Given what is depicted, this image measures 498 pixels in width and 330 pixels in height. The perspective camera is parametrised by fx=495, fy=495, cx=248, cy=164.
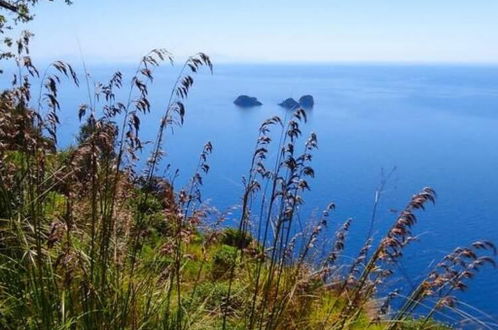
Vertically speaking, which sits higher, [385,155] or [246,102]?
[246,102]

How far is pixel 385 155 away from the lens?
3406 inches

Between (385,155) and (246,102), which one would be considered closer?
(385,155)

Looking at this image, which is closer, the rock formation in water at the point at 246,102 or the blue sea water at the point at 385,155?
the blue sea water at the point at 385,155

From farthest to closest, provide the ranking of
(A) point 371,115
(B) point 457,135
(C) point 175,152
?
(A) point 371,115 < (B) point 457,135 < (C) point 175,152

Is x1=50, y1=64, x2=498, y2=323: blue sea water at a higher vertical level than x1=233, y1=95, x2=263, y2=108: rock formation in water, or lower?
lower

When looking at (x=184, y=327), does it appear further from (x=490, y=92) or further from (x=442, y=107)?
(x=490, y=92)

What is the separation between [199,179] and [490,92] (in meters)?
200

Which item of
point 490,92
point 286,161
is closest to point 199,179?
point 286,161

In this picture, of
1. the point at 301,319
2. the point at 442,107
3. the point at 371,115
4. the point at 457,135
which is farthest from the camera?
the point at 442,107

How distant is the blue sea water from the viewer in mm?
48188

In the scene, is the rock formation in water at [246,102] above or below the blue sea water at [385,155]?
above

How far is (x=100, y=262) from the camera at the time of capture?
235 cm

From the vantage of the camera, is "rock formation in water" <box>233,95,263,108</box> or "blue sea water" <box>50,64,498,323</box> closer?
"blue sea water" <box>50,64,498,323</box>

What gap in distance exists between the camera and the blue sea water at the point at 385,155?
48188 millimetres
